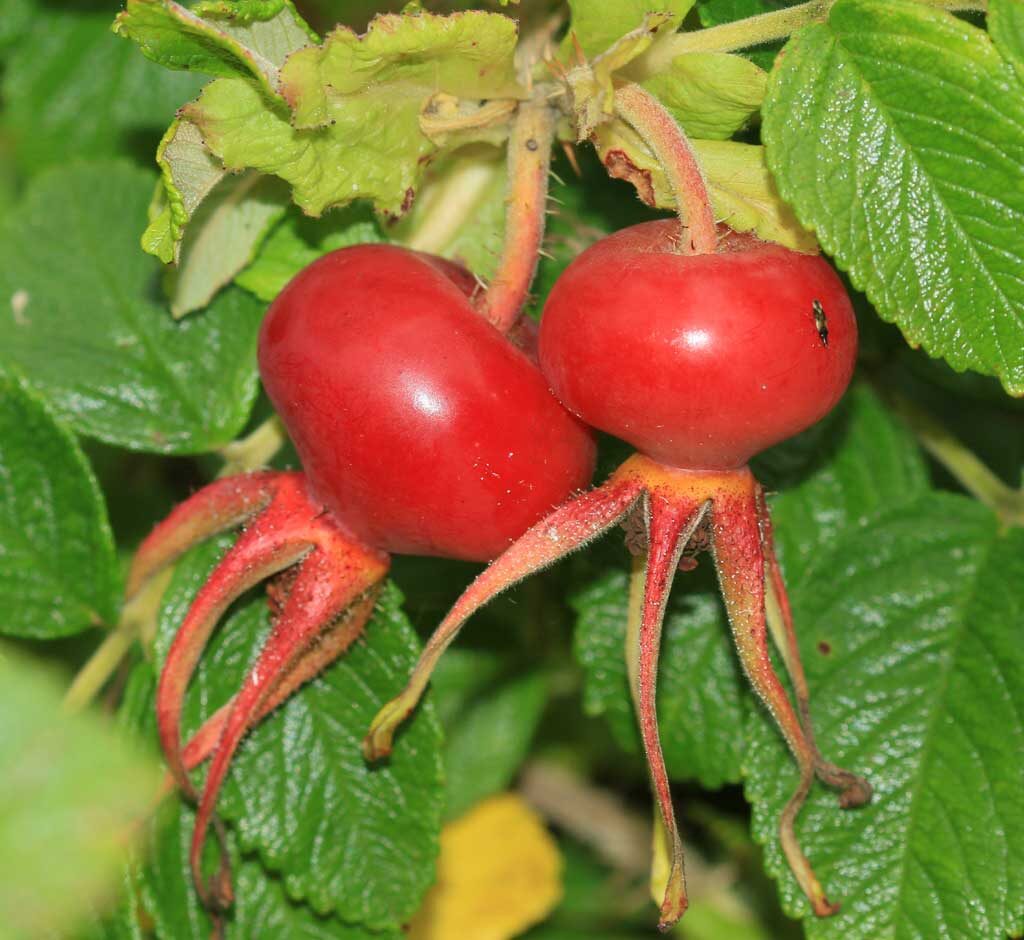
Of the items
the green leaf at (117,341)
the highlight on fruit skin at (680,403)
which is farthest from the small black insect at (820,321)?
the green leaf at (117,341)

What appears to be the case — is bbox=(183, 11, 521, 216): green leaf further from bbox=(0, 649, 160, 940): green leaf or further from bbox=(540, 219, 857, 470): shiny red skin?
bbox=(0, 649, 160, 940): green leaf

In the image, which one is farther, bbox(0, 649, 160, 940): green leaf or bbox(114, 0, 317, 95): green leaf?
bbox(114, 0, 317, 95): green leaf

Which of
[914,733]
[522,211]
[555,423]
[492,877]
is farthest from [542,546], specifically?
[492,877]

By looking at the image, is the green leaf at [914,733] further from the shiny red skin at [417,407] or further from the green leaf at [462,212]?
the green leaf at [462,212]

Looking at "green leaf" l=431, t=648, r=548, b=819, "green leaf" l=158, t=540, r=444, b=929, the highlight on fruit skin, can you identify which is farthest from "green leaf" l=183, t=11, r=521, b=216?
"green leaf" l=431, t=648, r=548, b=819

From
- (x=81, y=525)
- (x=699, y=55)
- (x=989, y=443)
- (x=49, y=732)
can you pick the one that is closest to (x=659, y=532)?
(x=699, y=55)

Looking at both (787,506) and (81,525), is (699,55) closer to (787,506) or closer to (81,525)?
(787,506)
